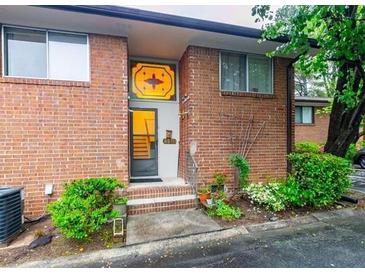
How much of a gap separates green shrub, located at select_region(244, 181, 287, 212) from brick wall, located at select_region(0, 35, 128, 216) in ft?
10.1

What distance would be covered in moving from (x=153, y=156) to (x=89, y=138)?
2024 millimetres

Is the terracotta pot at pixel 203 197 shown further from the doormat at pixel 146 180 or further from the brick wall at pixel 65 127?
the brick wall at pixel 65 127

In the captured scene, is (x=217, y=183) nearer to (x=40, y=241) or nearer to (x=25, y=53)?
(x=40, y=241)

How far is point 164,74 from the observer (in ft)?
21.5

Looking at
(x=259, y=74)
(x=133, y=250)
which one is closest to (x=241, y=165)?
(x=259, y=74)

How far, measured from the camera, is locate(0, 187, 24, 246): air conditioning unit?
357 centimetres

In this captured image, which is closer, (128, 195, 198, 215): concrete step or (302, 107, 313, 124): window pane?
(128, 195, 198, 215): concrete step

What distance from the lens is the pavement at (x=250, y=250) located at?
308 centimetres

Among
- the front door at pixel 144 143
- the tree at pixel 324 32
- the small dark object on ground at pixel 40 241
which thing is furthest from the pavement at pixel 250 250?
the tree at pixel 324 32

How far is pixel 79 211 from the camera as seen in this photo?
11.5 ft

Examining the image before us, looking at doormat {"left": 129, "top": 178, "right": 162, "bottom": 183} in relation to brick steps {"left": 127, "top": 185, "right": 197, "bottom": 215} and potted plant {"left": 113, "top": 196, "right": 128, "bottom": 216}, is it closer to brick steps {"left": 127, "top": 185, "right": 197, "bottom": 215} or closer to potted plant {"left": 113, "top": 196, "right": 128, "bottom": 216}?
brick steps {"left": 127, "top": 185, "right": 197, "bottom": 215}

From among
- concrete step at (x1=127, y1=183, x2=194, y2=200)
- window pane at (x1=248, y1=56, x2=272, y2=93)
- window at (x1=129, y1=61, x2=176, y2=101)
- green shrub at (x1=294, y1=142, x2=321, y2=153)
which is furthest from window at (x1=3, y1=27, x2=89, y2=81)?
green shrub at (x1=294, y1=142, x2=321, y2=153)

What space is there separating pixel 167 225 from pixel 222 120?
9.60ft
